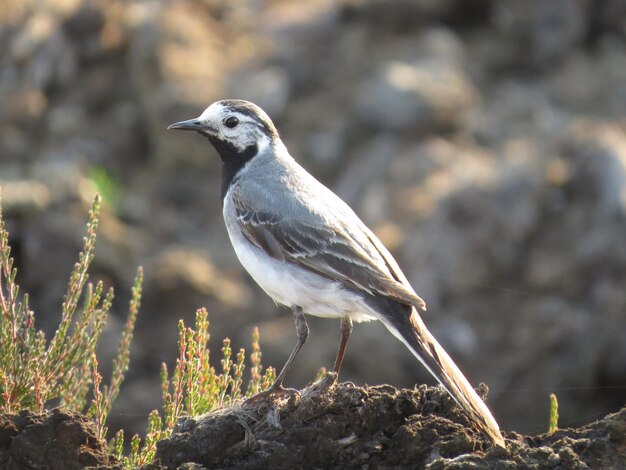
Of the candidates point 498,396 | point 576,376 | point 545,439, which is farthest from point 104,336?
point 545,439

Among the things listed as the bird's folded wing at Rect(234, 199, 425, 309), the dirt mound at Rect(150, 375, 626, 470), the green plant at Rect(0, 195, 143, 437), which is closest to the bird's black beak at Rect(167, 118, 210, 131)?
the bird's folded wing at Rect(234, 199, 425, 309)

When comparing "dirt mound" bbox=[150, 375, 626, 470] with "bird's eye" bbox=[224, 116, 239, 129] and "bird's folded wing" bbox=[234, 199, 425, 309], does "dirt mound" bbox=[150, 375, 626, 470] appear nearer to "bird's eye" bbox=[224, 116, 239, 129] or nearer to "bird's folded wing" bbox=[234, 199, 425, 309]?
"bird's folded wing" bbox=[234, 199, 425, 309]

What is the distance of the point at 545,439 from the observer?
5797mm

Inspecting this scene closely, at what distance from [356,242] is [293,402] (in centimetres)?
120

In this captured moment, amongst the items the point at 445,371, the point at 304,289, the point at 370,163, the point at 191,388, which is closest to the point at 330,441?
the point at 445,371

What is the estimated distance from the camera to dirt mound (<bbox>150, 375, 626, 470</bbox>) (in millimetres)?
5406

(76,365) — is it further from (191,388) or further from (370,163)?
(370,163)

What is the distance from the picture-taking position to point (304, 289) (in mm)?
6727

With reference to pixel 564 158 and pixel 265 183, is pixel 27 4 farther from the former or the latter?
pixel 265 183

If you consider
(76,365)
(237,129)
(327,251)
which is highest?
(237,129)

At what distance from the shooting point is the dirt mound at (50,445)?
18.2 ft

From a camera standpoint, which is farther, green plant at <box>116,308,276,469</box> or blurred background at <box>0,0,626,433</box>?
blurred background at <box>0,0,626,433</box>

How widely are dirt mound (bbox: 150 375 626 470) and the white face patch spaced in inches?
83.7

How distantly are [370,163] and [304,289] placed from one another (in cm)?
829
